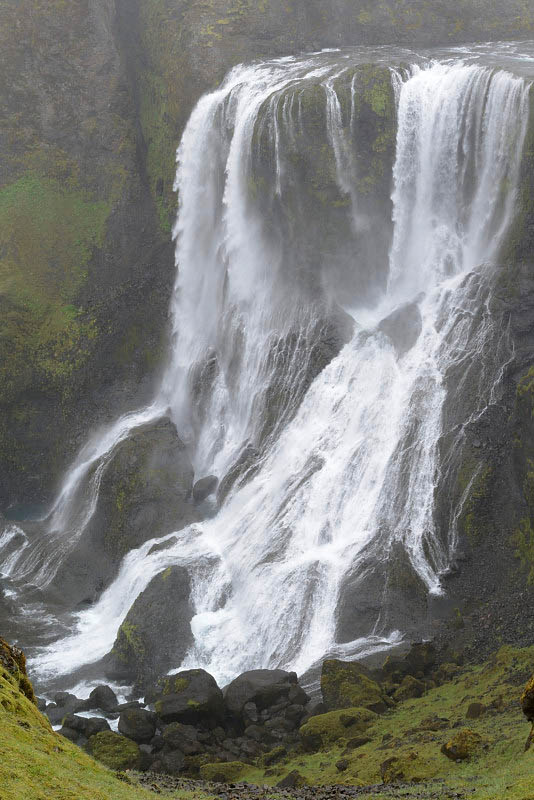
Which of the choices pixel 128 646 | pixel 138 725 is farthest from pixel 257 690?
pixel 128 646

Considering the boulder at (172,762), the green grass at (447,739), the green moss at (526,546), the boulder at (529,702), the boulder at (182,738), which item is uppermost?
the boulder at (529,702)

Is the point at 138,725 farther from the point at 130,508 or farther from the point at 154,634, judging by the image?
the point at 130,508

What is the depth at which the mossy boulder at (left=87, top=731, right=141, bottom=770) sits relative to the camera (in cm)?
2120

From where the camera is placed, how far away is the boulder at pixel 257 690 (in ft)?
75.1

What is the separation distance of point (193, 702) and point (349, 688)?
401cm

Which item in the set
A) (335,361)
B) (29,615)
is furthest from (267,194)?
(29,615)

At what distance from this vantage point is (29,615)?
31.7 metres

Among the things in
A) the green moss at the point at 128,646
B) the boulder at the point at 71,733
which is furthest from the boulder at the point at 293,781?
the green moss at the point at 128,646

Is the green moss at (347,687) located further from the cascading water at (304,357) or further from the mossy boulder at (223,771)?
the mossy boulder at (223,771)

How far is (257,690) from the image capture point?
2295cm

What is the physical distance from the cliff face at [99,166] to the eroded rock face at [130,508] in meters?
5.22

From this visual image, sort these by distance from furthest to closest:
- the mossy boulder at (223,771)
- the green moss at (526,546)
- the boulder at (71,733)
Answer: the green moss at (526,546) → the boulder at (71,733) → the mossy boulder at (223,771)

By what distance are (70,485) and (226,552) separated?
453 inches

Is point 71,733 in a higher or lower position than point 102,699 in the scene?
higher
